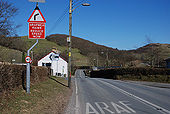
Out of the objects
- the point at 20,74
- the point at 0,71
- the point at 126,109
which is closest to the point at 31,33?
the point at 20,74

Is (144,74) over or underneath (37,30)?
underneath

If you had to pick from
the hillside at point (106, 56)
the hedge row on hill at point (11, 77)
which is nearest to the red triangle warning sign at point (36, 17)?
the hedge row on hill at point (11, 77)

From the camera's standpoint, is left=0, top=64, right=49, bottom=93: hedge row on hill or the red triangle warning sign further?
the red triangle warning sign

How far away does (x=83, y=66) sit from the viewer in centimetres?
10975

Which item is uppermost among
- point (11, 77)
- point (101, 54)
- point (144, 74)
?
point (101, 54)

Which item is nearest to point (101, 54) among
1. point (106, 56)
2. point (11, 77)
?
point (106, 56)

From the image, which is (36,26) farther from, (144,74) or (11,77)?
(144,74)

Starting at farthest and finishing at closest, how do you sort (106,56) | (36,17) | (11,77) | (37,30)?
(106,56) < (36,17) < (37,30) < (11,77)

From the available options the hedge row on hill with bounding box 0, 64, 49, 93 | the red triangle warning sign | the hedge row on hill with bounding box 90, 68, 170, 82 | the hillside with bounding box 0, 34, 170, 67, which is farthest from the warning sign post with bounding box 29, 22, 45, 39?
the hedge row on hill with bounding box 90, 68, 170, 82

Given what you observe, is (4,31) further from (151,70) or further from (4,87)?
(151,70)

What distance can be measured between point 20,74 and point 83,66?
100273 mm

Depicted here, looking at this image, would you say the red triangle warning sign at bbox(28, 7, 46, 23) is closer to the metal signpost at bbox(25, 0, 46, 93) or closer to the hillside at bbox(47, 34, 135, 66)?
the metal signpost at bbox(25, 0, 46, 93)

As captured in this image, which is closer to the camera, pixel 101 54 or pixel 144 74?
pixel 144 74

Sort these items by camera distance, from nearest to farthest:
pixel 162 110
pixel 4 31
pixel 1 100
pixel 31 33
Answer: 1. pixel 1 100
2. pixel 162 110
3. pixel 31 33
4. pixel 4 31
